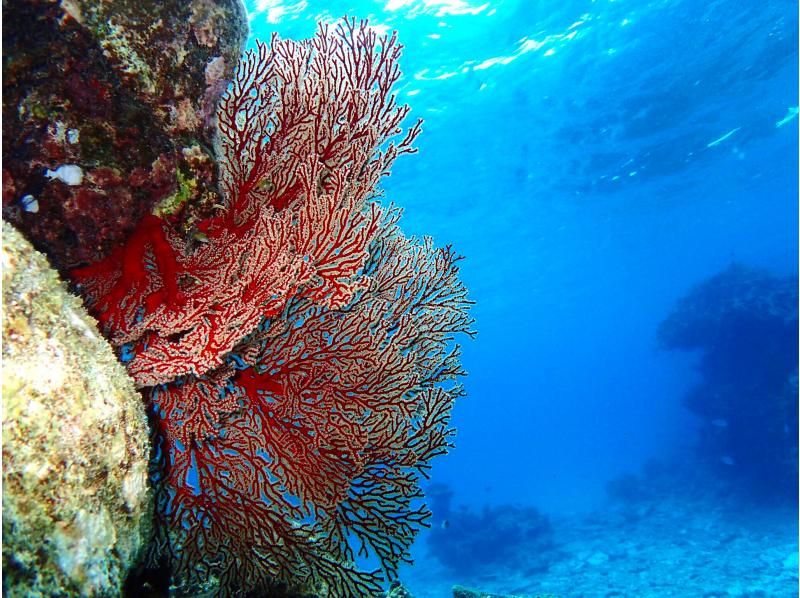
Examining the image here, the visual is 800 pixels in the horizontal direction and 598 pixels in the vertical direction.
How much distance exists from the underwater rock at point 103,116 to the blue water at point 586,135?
1277cm

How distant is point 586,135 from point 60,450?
27.5 m

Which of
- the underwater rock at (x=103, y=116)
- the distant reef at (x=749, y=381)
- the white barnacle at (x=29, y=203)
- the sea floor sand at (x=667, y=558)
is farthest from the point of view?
the distant reef at (x=749, y=381)

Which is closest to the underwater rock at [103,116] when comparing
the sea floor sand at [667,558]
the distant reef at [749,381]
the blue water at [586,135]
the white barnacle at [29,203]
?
the white barnacle at [29,203]

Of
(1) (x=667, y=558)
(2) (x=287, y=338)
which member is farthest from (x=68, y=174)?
(1) (x=667, y=558)

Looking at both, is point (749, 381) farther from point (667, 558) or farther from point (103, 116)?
point (103, 116)

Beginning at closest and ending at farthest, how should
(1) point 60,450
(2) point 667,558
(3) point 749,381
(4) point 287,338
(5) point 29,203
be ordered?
(1) point 60,450
(5) point 29,203
(4) point 287,338
(2) point 667,558
(3) point 749,381

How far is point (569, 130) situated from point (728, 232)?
43.1m

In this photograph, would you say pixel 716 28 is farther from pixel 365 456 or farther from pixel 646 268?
pixel 646 268

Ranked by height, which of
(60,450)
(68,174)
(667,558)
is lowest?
(60,450)

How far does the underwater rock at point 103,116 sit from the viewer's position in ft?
9.36

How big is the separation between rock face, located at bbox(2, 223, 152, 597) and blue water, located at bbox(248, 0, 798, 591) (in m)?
14.7

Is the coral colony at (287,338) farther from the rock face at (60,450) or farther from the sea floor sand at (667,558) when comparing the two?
the sea floor sand at (667,558)

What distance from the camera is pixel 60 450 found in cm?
193

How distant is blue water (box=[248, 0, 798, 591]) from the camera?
16734 mm
